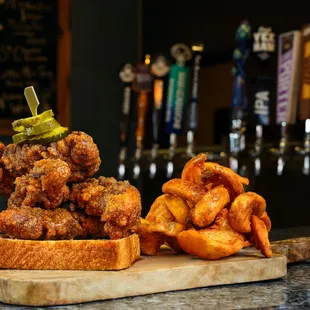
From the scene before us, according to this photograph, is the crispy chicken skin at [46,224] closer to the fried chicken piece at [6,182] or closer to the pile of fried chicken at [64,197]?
the pile of fried chicken at [64,197]

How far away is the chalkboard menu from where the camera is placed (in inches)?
213

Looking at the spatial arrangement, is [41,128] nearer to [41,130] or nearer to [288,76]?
[41,130]

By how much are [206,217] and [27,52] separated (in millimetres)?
4313

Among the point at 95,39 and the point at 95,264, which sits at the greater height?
the point at 95,39

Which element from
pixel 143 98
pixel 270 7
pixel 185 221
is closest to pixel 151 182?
pixel 143 98

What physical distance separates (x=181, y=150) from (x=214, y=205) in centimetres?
353

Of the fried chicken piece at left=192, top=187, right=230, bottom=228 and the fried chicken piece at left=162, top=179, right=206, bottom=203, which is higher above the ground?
the fried chicken piece at left=162, top=179, right=206, bottom=203

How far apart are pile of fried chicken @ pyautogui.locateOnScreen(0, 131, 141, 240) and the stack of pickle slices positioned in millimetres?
11

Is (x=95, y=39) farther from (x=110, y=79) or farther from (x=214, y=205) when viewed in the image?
(x=214, y=205)

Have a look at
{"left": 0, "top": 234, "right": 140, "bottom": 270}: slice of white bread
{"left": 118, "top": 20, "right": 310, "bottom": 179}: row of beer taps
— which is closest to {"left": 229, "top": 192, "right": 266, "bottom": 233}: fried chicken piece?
{"left": 0, "top": 234, "right": 140, "bottom": 270}: slice of white bread

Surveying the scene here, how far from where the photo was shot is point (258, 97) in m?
3.98

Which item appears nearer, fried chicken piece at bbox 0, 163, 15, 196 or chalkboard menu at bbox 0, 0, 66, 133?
fried chicken piece at bbox 0, 163, 15, 196

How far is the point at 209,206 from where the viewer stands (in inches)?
54.0

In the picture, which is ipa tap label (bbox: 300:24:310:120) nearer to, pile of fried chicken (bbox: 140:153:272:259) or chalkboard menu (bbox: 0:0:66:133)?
chalkboard menu (bbox: 0:0:66:133)
